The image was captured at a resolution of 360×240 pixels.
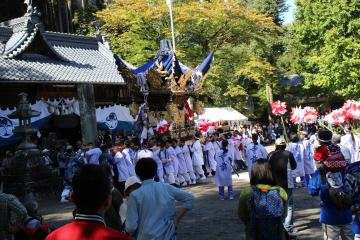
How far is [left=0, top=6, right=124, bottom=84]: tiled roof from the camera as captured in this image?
54.9ft

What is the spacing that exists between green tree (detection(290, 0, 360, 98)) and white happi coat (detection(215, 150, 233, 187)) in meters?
19.4

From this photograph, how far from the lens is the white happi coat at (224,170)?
11312 mm

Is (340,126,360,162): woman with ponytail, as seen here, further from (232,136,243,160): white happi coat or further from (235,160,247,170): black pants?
(235,160,247,170): black pants

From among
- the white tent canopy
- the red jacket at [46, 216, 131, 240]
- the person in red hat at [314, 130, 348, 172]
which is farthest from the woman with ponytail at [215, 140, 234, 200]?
the white tent canopy

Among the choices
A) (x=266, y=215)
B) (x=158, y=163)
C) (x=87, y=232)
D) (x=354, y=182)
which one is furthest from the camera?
(x=158, y=163)

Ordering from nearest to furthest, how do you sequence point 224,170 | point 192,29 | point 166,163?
point 224,170 < point 166,163 < point 192,29

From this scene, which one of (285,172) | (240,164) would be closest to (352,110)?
(285,172)

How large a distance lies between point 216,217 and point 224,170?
224cm

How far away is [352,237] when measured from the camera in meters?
5.13

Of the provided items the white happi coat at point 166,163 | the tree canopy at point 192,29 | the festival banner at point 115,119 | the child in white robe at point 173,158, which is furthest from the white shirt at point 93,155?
the tree canopy at point 192,29

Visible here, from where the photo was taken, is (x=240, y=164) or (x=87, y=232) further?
(x=240, y=164)

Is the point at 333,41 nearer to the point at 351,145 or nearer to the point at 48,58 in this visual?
the point at 48,58

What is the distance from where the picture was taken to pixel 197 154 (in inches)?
630

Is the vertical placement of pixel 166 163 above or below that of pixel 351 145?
below
